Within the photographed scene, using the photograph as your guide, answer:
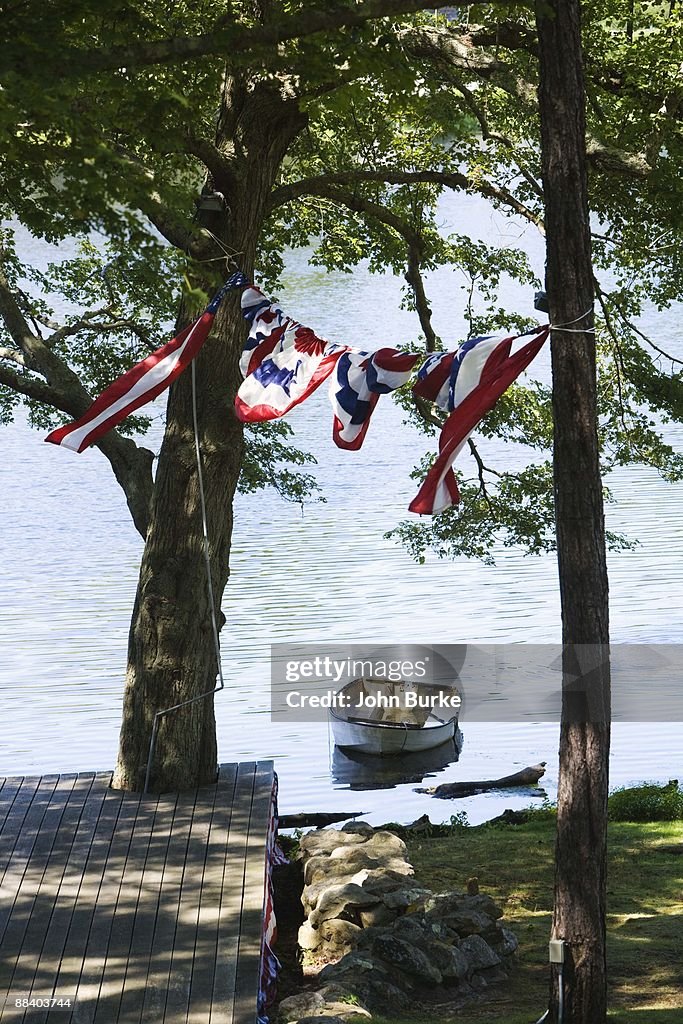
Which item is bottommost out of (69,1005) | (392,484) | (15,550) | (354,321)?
(69,1005)

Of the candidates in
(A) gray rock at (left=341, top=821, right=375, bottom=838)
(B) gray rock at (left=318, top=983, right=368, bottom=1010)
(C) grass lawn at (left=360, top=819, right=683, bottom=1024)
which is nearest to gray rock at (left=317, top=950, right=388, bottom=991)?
(B) gray rock at (left=318, top=983, right=368, bottom=1010)

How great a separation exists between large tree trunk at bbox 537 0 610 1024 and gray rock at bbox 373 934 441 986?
1.23 meters

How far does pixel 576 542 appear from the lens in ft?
22.5

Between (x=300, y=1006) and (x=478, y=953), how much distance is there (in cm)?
157

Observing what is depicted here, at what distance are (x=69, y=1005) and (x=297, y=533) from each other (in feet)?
62.5

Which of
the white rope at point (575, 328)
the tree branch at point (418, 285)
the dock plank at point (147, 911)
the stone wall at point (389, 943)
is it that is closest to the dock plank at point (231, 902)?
the dock plank at point (147, 911)

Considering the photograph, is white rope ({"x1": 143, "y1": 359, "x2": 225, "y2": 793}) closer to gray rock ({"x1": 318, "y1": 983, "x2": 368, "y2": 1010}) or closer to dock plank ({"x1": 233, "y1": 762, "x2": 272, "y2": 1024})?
dock plank ({"x1": 233, "y1": 762, "x2": 272, "y2": 1024})

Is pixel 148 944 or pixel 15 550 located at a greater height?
pixel 15 550

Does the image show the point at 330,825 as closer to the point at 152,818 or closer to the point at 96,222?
the point at 152,818

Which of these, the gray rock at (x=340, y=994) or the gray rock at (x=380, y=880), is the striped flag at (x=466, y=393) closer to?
the gray rock at (x=340, y=994)

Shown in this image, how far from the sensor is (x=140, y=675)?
9.36 m

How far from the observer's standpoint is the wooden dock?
21.4 feet

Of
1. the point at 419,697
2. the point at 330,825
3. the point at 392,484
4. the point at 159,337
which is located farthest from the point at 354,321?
the point at 330,825

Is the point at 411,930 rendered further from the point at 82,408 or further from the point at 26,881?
the point at 82,408
